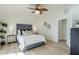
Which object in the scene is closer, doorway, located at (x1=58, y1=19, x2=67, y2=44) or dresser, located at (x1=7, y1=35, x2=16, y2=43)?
doorway, located at (x1=58, y1=19, x2=67, y2=44)

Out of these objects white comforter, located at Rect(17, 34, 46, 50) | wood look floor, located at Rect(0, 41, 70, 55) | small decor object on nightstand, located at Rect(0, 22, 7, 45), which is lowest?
wood look floor, located at Rect(0, 41, 70, 55)

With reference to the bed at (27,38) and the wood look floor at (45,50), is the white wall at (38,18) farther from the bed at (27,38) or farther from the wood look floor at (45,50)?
the wood look floor at (45,50)

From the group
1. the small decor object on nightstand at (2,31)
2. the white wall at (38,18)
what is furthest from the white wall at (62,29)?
the small decor object on nightstand at (2,31)

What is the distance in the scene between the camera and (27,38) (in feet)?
16.2

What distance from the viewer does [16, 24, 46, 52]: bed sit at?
4747 millimetres

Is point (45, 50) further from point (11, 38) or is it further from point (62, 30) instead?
point (11, 38)

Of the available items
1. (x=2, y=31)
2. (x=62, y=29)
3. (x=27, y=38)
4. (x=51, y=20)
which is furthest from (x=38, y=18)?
(x=2, y=31)

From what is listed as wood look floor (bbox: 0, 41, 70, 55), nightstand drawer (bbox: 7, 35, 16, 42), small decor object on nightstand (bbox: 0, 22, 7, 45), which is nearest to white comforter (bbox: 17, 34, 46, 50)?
wood look floor (bbox: 0, 41, 70, 55)

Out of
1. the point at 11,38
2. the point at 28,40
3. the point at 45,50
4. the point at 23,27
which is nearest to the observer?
the point at 45,50

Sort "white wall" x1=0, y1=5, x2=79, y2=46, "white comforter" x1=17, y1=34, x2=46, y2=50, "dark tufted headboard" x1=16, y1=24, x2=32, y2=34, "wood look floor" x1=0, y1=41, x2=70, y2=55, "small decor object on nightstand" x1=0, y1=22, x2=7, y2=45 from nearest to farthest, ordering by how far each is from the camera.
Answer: "wood look floor" x1=0, y1=41, x2=70, y2=55
"white comforter" x1=17, y1=34, x2=46, y2=50
"white wall" x1=0, y1=5, x2=79, y2=46
"small decor object on nightstand" x1=0, y1=22, x2=7, y2=45
"dark tufted headboard" x1=16, y1=24, x2=32, y2=34

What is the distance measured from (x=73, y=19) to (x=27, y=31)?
2638 millimetres

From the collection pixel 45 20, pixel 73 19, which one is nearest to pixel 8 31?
pixel 45 20

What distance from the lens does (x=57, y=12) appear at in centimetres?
508

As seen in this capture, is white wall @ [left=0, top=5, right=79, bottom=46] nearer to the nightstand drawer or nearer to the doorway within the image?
the doorway
